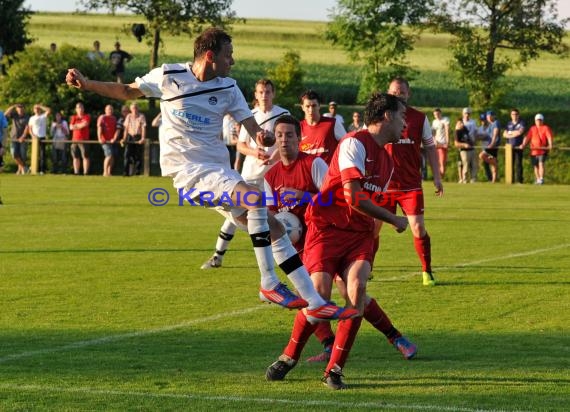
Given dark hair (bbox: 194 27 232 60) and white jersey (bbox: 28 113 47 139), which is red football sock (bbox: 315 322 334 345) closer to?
dark hair (bbox: 194 27 232 60)

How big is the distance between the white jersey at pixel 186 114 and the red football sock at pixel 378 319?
1.66 m

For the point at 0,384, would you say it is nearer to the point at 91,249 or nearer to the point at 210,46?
the point at 210,46

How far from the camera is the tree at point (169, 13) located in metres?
55.6

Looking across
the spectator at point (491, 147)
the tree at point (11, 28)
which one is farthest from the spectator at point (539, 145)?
the tree at point (11, 28)

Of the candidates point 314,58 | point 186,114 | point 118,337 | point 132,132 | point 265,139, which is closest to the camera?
point 265,139

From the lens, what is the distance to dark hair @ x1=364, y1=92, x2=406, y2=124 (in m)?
8.49

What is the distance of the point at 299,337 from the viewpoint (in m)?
8.52

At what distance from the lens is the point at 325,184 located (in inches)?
341

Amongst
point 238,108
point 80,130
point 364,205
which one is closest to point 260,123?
point 238,108

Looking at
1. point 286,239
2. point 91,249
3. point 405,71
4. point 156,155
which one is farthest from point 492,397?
point 405,71

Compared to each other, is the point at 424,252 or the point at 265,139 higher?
the point at 265,139

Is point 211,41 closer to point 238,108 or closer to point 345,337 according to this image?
point 238,108

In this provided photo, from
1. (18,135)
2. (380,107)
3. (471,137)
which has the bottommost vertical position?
(18,135)

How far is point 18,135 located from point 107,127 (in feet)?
10.7
